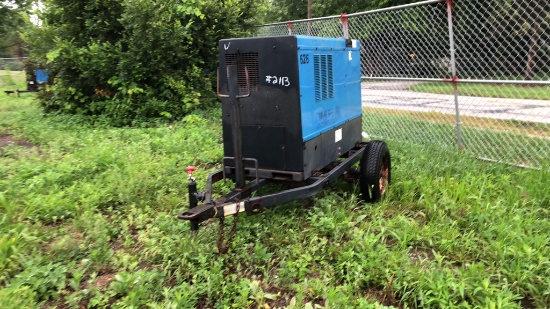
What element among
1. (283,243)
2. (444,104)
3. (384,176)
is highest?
(444,104)

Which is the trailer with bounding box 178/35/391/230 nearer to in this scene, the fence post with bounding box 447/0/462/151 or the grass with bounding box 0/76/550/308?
the grass with bounding box 0/76/550/308

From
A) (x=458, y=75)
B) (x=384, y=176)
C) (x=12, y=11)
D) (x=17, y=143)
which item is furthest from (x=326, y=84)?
(x=12, y=11)

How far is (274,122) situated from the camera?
3.38 m

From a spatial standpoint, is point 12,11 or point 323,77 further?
point 12,11

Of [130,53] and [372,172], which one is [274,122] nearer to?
[372,172]

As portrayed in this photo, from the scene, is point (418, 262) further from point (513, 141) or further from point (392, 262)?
point (513, 141)

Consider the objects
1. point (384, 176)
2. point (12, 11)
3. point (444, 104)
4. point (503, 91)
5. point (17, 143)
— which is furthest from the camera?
point (12, 11)

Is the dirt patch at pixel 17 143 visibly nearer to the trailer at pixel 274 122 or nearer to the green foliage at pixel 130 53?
the green foliage at pixel 130 53

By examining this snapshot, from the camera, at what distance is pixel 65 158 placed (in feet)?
17.5

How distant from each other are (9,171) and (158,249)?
2883 millimetres

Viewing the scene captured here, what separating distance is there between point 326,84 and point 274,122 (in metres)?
0.77

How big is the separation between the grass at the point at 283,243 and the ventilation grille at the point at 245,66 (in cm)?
123

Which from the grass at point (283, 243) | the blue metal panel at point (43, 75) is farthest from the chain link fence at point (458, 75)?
the blue metal panel at point (43, 75)

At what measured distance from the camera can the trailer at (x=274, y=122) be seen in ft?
10.4
